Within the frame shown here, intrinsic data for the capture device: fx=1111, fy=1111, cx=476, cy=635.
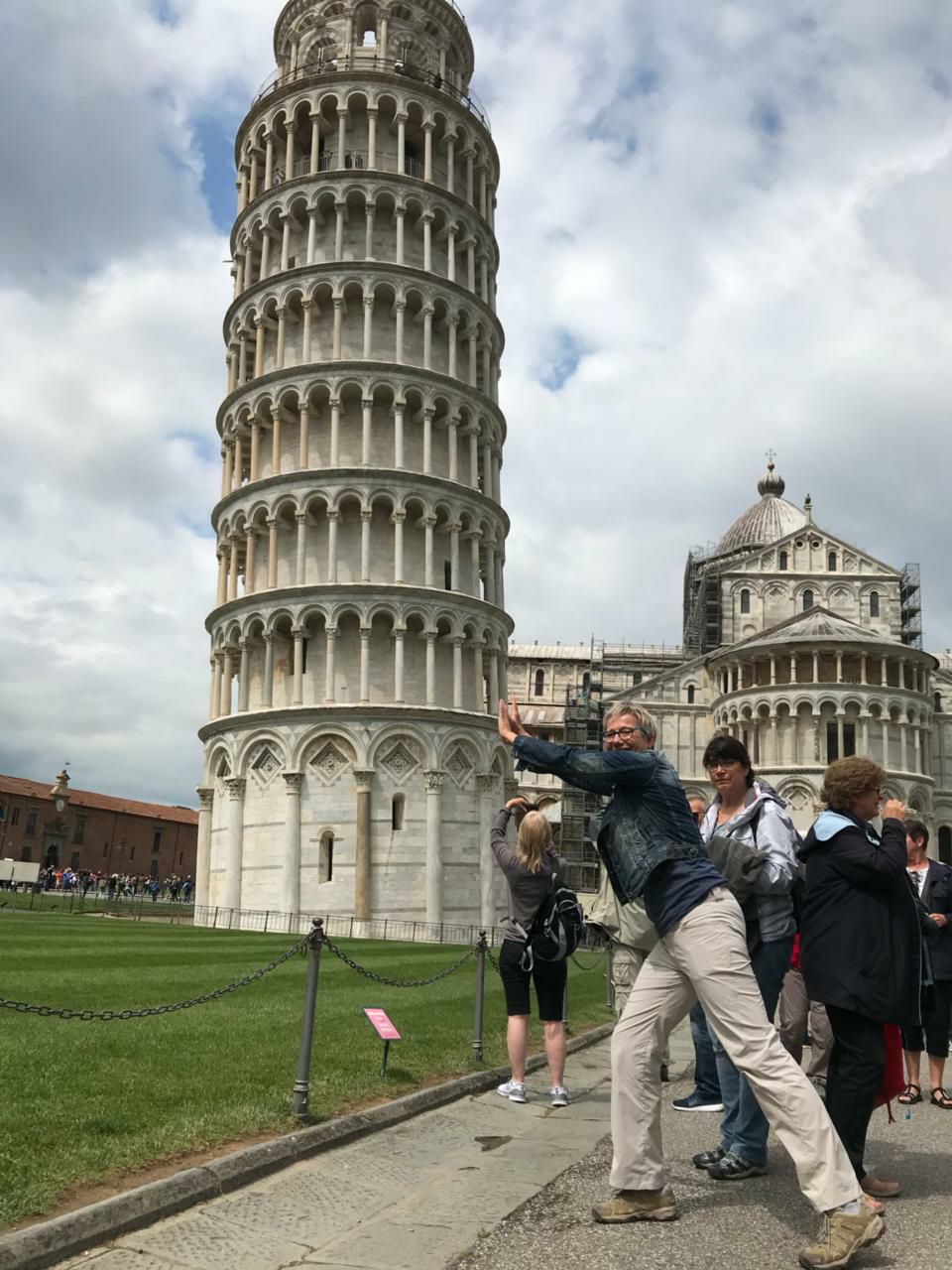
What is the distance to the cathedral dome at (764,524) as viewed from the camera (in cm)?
8638

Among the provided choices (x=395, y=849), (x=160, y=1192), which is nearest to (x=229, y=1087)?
(x=160, y=1192)

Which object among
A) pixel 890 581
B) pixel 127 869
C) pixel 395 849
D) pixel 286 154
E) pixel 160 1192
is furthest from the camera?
pixel 127 869

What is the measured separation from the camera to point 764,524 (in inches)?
3445

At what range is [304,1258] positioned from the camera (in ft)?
17.3

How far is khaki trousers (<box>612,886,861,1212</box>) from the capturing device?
538 cm

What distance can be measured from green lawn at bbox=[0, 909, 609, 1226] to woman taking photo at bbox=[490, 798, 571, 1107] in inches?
39.0

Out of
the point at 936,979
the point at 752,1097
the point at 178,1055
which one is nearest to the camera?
the point at 752,1097

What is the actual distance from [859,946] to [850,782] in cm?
93

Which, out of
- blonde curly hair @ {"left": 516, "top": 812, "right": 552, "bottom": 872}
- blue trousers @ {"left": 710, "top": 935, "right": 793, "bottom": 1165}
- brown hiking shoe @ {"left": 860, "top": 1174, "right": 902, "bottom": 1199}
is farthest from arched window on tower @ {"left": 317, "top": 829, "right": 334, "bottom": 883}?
brown hiking shoe @ {"left": 860, "top": 1174, "right": 902, "bottom": 1199}

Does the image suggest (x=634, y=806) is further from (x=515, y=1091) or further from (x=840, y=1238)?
(x=515, y=1091)

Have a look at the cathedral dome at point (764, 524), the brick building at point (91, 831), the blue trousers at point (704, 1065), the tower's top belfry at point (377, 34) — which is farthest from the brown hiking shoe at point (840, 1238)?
the brick building at point (91, 831)

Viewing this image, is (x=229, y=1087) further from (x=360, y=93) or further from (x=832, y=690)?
(x=832, y=690)

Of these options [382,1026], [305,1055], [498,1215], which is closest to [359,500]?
[382,1026]

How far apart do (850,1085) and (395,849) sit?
34745 millimetres
